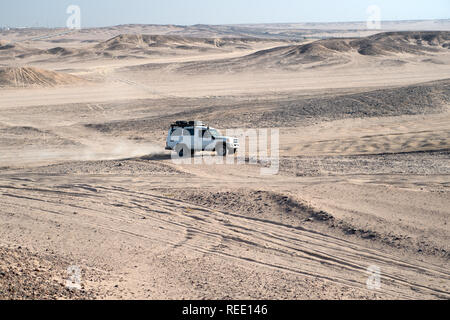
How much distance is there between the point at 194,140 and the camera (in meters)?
21.3

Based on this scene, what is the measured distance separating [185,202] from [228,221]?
2214 millimetres

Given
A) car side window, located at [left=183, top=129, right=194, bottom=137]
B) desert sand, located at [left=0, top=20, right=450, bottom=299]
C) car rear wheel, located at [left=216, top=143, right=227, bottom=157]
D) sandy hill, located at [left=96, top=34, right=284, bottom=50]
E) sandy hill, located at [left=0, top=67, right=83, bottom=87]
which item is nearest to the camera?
desert sand, located at [left=0, top=20, right=450, bottom=299]

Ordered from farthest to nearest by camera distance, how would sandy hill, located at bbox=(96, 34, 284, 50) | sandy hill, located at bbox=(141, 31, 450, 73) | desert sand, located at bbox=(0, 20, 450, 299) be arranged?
sandy hill, located at bbox=(96, 34, 284, 50) → sandy hill, located at bbox=(141, 31, 450, 73) → desert sand, located at bbox=(0, 20, 450, 299)

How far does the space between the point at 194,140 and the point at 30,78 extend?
37622 mm

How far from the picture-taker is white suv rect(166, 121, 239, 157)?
69.9 feet

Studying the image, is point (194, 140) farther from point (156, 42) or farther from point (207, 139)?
point (156, 42)

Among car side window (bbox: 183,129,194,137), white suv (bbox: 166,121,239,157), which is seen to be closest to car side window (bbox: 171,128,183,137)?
white suv (bbox: 166,121,239,157)

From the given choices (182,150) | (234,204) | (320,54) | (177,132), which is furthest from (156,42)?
(234,204)

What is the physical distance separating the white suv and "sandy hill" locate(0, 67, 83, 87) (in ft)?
114

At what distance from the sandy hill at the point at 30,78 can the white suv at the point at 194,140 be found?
34883mm

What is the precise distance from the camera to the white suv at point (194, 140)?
21.3 meters

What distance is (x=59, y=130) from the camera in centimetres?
3092

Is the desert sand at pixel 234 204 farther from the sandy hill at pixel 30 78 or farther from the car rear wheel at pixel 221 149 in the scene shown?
the sandy hill at pixel 30 78

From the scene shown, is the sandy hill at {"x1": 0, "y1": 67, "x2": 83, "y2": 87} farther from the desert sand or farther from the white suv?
the white suv
